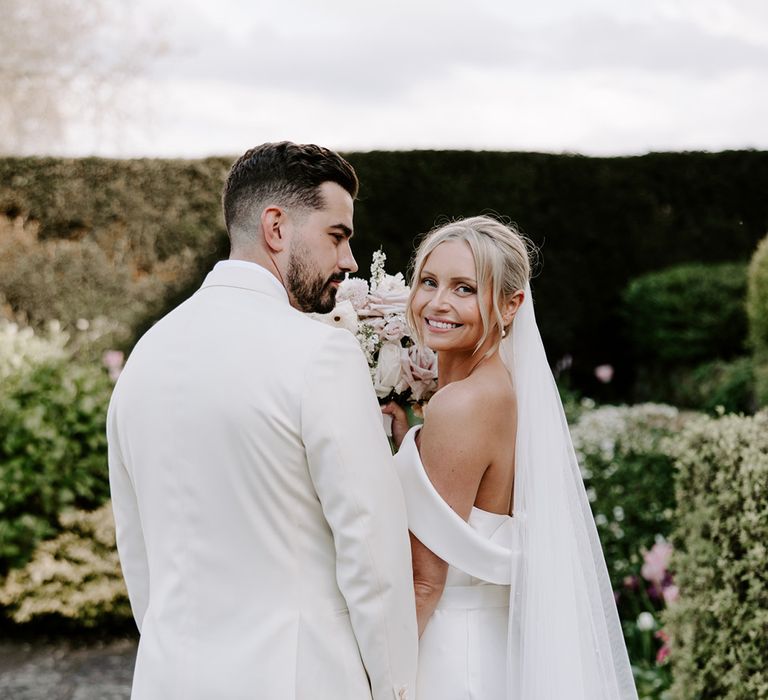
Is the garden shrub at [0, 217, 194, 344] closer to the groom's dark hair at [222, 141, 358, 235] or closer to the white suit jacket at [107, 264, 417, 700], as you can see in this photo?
the groom's dark hair at [222, 141, 358, 235]

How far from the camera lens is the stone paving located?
4.82m

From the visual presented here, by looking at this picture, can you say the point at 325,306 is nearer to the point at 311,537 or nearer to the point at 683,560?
the point at 311,537

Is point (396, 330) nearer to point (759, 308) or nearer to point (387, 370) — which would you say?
point (387, 370)

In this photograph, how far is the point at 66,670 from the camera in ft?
16.8

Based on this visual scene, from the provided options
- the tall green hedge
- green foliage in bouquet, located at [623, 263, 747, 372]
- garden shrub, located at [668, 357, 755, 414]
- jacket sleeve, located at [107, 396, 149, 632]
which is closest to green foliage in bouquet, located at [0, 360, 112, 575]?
jacket sleeve, located at [107, 396, 149, 632]

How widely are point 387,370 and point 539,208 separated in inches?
341

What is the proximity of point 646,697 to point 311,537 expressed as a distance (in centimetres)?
310

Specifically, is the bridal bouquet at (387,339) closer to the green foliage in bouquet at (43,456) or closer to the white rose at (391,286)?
the white rose at (391,286)

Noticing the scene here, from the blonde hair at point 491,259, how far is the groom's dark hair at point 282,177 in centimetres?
40

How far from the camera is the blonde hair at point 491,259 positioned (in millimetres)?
2330

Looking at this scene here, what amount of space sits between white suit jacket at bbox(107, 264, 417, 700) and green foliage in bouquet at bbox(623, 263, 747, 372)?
865 centimetres

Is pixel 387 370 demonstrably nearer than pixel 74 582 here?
Yes

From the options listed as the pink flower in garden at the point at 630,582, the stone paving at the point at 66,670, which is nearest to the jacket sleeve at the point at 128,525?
the stone paving at the point at 66,670

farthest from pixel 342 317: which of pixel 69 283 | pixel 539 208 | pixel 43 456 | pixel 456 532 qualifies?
pixel 539 208
